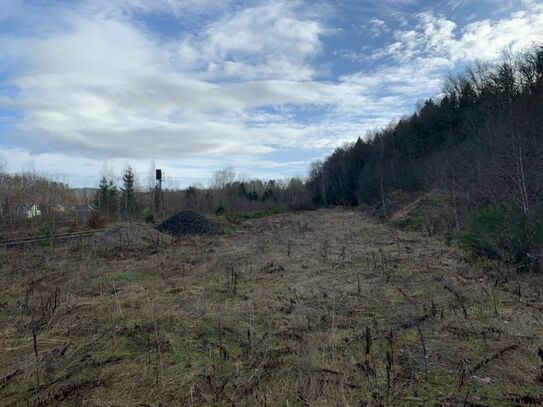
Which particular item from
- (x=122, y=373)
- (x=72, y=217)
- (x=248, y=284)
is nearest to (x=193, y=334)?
(x=122, y=373)

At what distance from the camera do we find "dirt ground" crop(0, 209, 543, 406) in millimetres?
3533

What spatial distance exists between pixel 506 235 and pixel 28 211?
29219 millimetres

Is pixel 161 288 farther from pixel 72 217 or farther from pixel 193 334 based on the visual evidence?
pixel 72 217

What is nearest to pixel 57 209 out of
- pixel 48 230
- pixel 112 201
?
pixel 112 201

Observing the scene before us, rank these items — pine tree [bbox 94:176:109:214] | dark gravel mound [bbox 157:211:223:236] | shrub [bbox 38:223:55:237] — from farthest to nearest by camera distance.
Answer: pine tree [bbox 94:176:109:214], dark gravel mound [bbox 157:211:223:236], shrub [bbox 38:223:55:237]

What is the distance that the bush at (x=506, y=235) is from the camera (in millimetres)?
7980

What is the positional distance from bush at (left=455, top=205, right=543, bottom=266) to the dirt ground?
442 mm

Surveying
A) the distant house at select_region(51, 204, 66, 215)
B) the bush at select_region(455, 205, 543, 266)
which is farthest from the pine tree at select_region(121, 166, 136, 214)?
the bush at select_region(455, 205, 543, 266)

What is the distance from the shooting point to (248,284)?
324 inches

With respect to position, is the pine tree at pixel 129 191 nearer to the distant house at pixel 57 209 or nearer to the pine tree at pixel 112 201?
the pine tree at pixel 112 201

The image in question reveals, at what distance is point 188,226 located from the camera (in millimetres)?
22344

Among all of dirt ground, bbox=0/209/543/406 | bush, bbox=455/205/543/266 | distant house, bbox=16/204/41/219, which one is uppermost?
distant house, bbox=16/204/41/219

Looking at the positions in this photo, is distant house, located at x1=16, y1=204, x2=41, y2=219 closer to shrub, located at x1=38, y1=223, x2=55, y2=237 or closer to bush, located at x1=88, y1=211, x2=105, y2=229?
bush, located at x1=88, y1=211, x2=105, y2=229

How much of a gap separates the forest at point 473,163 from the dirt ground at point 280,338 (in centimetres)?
100
